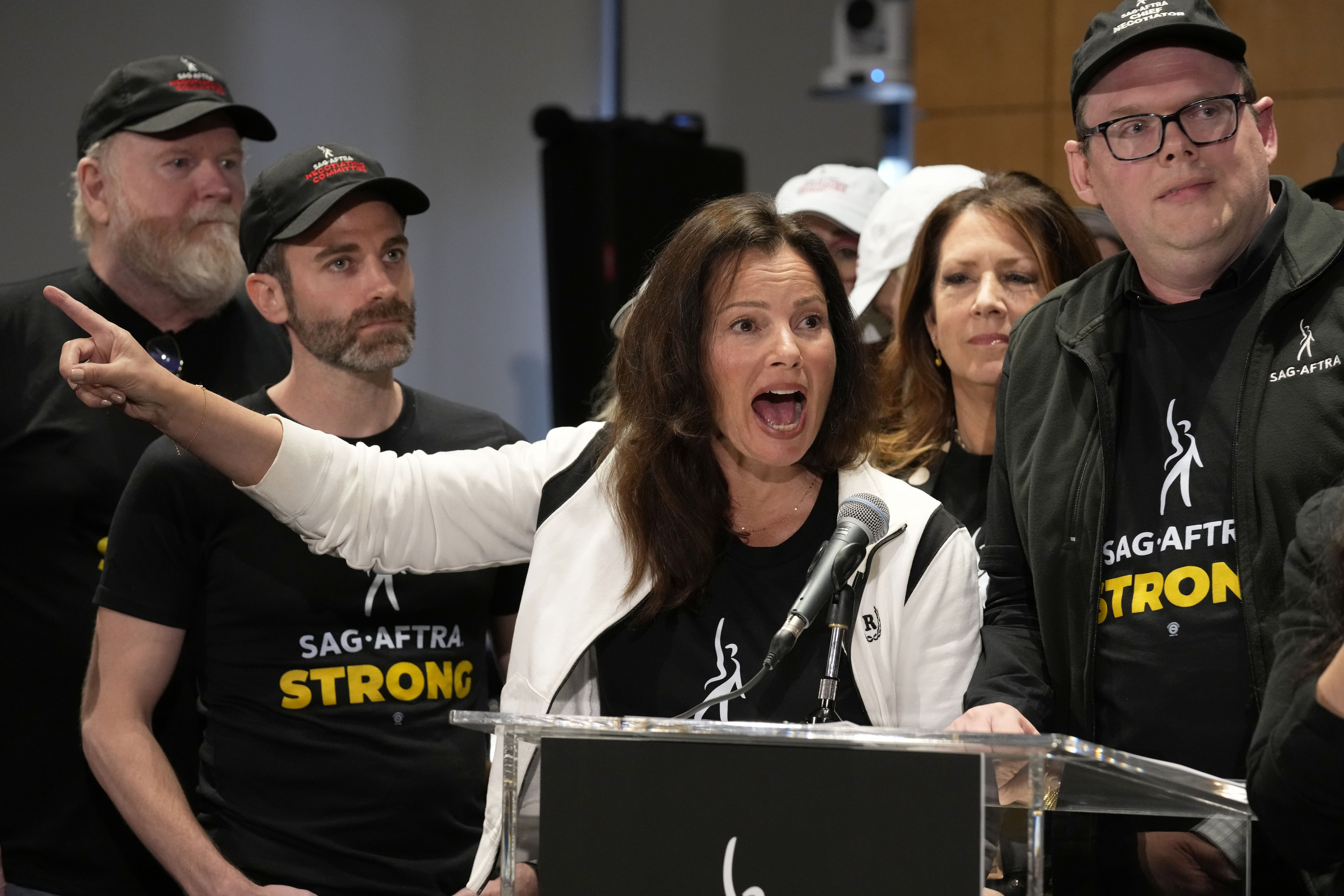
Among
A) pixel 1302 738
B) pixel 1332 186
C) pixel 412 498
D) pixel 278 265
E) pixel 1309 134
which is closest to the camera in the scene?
pixel 1302 738

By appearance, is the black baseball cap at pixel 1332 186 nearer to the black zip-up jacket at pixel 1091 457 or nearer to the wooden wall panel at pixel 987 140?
the black zip-up jacket at pixel 1091 457

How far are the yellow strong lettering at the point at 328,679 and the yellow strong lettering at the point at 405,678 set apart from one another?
0.08 meters

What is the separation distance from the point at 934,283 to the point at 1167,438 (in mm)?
876

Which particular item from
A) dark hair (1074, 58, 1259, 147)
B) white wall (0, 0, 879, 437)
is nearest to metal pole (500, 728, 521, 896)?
dark hair (1074, 58, 1259, 147)

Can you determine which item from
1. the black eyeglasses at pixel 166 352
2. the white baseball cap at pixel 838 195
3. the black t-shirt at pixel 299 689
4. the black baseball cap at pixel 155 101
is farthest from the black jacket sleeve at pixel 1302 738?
the black baseball cap at pixel 155 101

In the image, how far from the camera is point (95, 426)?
2.64m

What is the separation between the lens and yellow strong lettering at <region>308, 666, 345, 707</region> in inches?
90.7

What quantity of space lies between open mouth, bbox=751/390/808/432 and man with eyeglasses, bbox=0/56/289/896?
131 centimetres

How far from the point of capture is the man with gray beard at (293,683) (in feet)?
7.42

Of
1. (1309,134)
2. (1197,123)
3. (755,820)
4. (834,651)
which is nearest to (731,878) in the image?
(755,820)

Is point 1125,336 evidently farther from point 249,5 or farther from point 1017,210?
point 249,5

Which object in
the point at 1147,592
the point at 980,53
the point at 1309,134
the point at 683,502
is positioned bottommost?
the point at 1147,592

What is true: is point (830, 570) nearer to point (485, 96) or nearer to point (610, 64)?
point (485, 96)

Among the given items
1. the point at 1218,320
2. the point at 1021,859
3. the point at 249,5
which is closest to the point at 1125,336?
the point at 1218,320
